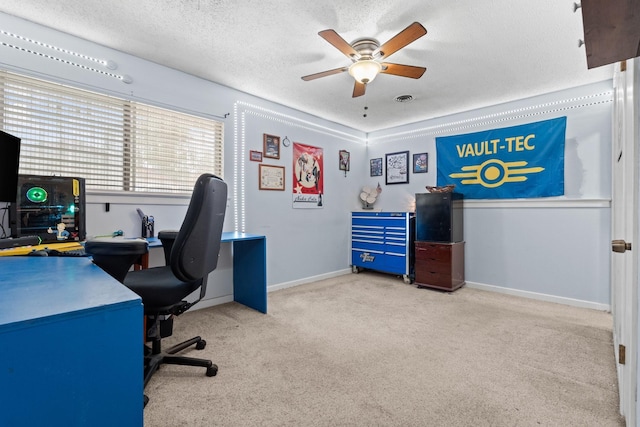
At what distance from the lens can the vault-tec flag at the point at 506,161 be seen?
3377 millimetres

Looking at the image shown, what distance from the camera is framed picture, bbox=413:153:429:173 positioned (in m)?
4.43

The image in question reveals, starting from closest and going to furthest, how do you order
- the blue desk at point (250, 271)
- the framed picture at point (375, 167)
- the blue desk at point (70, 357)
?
the blue desk at point (70, 357)
the blue desk at point (250, 271)
the framed picture at point (375, 167)

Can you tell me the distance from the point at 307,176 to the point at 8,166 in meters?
2.98

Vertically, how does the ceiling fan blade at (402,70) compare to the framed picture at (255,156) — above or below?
above

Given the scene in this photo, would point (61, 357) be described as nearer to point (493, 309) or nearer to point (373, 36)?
point (373, 36)

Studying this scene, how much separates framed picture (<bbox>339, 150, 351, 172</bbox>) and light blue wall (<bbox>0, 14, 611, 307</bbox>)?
287 millimetres

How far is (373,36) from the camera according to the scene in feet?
7.75

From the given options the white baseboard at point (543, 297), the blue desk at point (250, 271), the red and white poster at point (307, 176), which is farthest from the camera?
the red and white poster at point (307, 176)

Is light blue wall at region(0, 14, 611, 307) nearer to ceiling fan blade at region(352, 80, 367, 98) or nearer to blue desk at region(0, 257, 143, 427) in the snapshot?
ceiling fan blade at region(352, 80, 367, 98)

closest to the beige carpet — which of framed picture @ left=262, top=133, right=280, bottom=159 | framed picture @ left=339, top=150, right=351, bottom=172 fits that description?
framed picture @ left=262, top=133, right=280, bottom=159

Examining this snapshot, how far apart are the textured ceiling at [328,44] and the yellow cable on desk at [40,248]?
1650 millimetres

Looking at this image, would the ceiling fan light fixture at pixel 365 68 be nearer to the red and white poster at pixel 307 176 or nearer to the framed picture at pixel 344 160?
the red and white poster at pixel 307 176

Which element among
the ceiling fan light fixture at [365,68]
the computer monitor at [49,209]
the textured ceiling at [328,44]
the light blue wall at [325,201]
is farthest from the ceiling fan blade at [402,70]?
the computer monitor at [49,209]

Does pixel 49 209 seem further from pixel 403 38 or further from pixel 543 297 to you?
pixel 543 297
